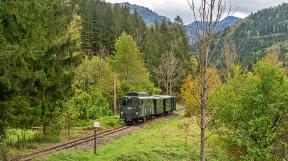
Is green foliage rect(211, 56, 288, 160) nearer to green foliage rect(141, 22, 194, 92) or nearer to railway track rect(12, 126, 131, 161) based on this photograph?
railway track rect(12, 126, 131, 161)

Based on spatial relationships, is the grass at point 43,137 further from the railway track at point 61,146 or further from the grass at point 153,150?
the grass at point 153,150

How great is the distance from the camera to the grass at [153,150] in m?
21.4

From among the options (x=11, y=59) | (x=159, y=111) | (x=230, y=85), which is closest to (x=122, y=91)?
(x=159, y=111)

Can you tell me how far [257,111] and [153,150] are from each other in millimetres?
6359

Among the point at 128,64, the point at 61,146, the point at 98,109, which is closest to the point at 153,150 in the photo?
the point at 61,146

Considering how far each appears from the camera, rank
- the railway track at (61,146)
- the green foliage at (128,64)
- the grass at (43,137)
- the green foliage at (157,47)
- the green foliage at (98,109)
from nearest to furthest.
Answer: the railway track at (61,146)
the grass at (43,137)
the green foliage at (98,109)
the green foliage at (128,64)
the green foliage at (157,47)

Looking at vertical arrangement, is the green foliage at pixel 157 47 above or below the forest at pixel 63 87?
above

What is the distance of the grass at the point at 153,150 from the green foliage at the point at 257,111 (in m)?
2.68

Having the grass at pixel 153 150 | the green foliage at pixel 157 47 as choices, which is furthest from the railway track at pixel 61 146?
the green foliage at pixel 157 47

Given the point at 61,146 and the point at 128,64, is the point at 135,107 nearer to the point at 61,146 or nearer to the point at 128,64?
the point at 61,146

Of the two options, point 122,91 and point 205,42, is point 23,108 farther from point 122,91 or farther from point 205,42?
point 122,91

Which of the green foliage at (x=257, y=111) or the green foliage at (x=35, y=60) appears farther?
the green foliage at (x=257, y=111)

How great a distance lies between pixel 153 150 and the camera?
77.0 feet

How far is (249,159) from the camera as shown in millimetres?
21250
